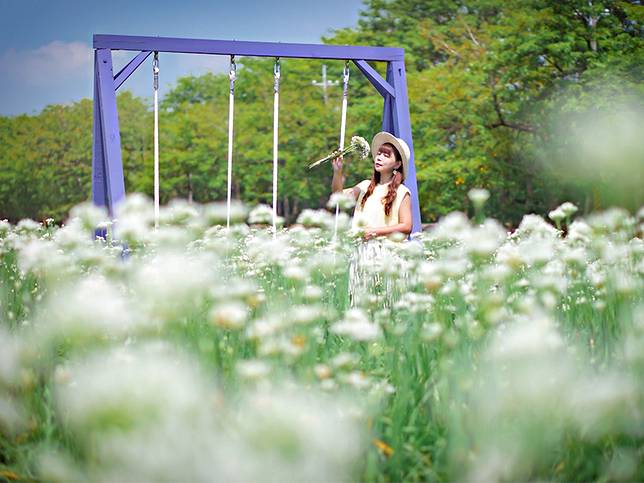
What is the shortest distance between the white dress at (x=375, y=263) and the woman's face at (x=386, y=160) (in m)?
0.17

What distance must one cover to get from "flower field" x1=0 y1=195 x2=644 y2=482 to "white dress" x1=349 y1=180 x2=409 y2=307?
0.23 metres

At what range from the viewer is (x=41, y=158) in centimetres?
3350

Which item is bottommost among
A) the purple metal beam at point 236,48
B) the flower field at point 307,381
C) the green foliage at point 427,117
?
the flower field at point 307,381

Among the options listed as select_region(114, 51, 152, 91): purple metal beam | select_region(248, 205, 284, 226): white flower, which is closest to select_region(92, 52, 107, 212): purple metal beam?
select_region(114, 51, 152, 91): purple metal beam

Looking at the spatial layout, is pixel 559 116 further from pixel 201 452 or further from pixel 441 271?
pixel 201 452

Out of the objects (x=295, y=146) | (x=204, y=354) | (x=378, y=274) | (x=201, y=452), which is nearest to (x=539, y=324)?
(x=201, y=452)

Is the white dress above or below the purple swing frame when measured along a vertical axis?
below

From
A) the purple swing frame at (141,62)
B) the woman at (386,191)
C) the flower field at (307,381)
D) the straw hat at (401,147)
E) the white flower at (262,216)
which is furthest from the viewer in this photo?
the purple swing frame at (141,62)

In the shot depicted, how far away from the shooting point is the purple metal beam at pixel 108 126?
6.35m

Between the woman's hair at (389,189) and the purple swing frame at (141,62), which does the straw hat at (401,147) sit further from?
the purple swing frame at (141,62)

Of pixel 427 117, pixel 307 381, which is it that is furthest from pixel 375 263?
pixel 427 117

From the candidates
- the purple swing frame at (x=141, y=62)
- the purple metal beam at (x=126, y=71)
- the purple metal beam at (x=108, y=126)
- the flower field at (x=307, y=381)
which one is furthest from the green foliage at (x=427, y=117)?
the flower field at (x=307, y=381)

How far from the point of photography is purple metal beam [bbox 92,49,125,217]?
6348 mm

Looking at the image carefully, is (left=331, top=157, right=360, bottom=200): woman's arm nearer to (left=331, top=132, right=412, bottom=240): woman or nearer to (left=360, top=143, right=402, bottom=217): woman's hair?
(left=331, top=132, right=412, bottom=240): woman
